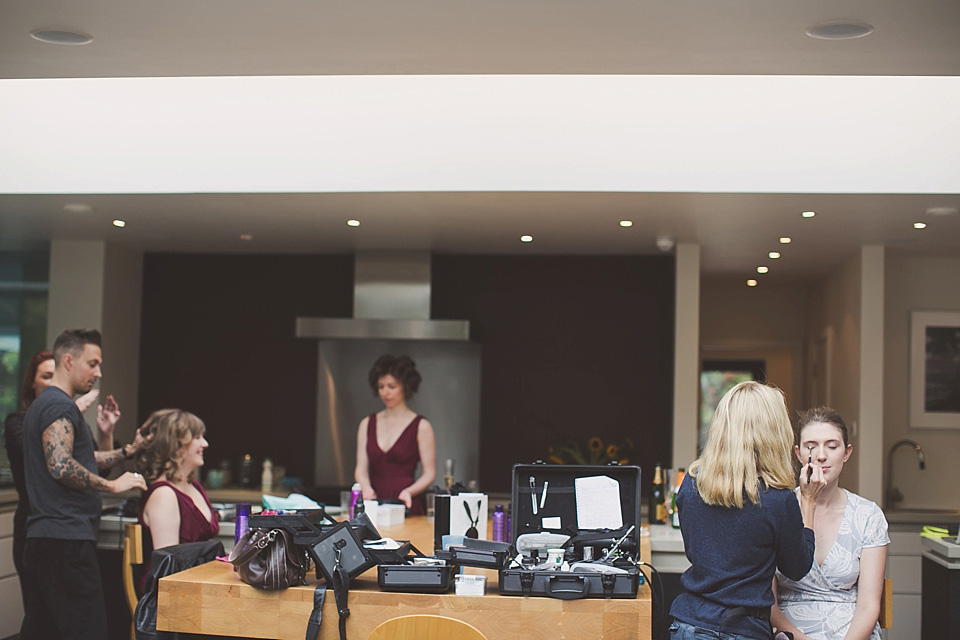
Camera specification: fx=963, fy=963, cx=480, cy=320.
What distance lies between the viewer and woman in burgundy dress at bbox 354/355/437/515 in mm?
5047

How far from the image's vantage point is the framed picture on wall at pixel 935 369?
22.6 feet

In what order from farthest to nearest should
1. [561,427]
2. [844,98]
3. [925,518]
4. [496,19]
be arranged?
1. [561,427]
2. [925,518]
3. [844,98]
4. [496,19]

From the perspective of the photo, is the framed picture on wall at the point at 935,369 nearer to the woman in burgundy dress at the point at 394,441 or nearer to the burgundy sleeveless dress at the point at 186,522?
the woman in burgundy dress at the point at 394,441

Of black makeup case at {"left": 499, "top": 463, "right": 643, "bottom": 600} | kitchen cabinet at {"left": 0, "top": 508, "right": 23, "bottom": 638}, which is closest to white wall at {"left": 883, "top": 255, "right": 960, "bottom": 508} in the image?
black makeup case at {"left": 499, "top": 463, "right": 643, "bottom": 600}

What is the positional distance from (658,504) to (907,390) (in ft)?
10.2

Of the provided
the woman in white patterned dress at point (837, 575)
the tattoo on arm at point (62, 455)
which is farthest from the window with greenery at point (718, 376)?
the woman in white patterned dress at point (837, 575)

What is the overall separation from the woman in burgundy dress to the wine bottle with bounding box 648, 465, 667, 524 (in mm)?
1131

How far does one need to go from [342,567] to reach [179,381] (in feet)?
17.0

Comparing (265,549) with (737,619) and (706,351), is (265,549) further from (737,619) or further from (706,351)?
(706,351)

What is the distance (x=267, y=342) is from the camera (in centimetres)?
750

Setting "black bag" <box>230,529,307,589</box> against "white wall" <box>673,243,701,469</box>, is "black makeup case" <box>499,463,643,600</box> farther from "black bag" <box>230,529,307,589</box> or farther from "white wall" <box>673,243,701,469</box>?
"white wall" <box>673,243,701,469</box>

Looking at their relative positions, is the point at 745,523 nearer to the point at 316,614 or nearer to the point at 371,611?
the point at 371,611

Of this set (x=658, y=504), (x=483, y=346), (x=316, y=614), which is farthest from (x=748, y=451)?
(x=483, y=346)

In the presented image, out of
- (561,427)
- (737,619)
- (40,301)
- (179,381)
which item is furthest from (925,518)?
(40,301)
